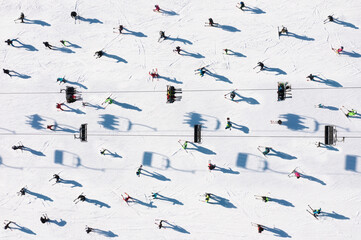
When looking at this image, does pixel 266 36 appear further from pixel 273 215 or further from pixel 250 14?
pixel 273 215

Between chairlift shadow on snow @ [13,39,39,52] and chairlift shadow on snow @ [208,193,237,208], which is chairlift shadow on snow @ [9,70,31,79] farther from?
chairlift shadow on snow @ [208,193,237,208]

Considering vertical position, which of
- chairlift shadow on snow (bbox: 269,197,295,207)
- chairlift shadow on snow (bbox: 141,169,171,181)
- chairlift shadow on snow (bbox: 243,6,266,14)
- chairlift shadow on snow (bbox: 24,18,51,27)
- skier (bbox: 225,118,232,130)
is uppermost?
chairlift shadow on snow (bbox: 243,6,266,14)

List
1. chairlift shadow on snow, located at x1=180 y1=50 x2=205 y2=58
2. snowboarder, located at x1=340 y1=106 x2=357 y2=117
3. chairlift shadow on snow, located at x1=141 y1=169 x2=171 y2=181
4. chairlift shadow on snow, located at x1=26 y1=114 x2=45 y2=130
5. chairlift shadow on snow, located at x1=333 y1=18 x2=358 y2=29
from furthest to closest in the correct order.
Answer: chairlift shadow on snow, located at x1=26 y1=114 x2=45 y2=130, chairlift shadow on snow, located at x1=141 y1=169 x2=171 y2=181, chairlift shadow on snow, located at x1=180 y1=50 x2=205 y2=58, chairlift shadow on snow, located at x1=333 y1=18 x2=358 y2=29, snowboarder, located at x1=340 y1=106 x2=357 y2=117

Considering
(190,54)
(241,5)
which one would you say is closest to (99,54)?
(190,54)

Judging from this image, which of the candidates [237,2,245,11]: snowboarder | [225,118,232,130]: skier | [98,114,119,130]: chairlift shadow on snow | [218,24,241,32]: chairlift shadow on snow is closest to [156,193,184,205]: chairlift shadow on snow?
[98,114,119,130]: chairlift shadow on snow

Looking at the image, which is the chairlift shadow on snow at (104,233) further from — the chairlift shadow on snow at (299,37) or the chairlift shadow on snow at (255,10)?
the chairlift shadow on snow at (299,37)

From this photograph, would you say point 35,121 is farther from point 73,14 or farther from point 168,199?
point 168,199
